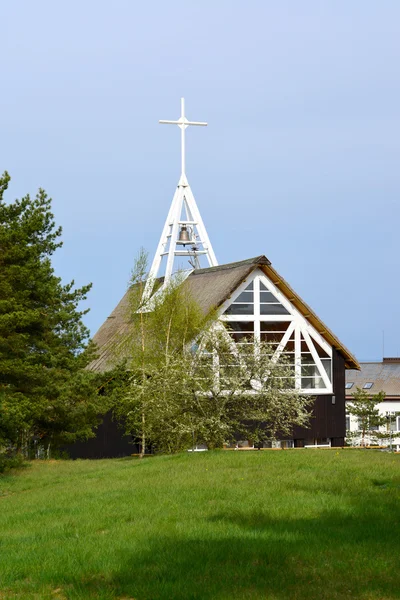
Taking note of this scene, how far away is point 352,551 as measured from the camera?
10.1m

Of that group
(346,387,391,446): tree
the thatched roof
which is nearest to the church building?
the thatched roof

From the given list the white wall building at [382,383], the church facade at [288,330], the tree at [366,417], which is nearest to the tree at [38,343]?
the church facade at [288,330]

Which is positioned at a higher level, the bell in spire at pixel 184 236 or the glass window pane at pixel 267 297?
the bell in spire at pixel 184 236

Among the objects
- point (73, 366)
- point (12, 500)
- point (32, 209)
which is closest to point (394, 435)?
point (73, 366)

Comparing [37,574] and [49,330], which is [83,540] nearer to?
[37,574]

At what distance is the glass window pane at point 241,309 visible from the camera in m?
38.0

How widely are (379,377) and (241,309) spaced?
33.6m

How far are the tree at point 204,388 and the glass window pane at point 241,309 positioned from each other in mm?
4812

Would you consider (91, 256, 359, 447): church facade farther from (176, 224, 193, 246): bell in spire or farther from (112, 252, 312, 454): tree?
(112, 252, 312, 454): tree

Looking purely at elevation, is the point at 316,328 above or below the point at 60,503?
above

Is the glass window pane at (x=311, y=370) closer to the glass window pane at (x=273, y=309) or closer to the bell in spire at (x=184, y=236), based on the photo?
the glass window pane at (x=273, y=309)

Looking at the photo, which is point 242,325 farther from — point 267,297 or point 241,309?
point 267,297

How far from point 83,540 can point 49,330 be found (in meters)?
22.6

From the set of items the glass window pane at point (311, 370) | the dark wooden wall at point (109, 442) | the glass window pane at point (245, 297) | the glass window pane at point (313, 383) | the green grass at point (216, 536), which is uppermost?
the glass window pane at point (245, 297)
